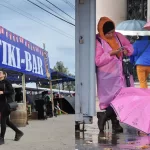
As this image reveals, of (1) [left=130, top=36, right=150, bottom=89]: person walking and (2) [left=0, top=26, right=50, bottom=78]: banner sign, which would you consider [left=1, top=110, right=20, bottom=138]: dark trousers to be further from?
(1) [left=130, top=36, right=150, bottom=89]: person walking

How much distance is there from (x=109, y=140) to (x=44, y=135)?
1.45 meters

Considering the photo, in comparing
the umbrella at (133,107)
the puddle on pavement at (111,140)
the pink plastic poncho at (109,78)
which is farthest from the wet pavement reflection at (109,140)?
the pink plastic poncho at (109,78)

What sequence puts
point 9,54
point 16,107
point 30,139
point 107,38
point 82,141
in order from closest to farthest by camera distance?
1. point 9,54
2. point 16,107
3. point 30,139
4. point 82,141
5. point 107,38

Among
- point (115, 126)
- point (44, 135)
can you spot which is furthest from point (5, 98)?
point (115, 126)

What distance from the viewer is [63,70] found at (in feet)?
8.05

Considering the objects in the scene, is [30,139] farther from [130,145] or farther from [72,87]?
[130,145]

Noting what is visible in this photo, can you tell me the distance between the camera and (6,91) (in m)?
2.36

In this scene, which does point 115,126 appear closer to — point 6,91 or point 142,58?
point 142,58

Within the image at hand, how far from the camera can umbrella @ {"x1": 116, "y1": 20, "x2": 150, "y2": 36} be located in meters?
4.05

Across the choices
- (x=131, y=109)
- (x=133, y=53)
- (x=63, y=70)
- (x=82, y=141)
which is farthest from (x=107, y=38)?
(x=63, y=70)

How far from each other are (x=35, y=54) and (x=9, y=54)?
0.22 meters

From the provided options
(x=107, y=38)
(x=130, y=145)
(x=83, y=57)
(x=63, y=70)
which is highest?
(x=107, y=38)

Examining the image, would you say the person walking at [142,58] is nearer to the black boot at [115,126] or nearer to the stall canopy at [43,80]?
the black boot at [115,126]

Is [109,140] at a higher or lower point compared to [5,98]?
lower
